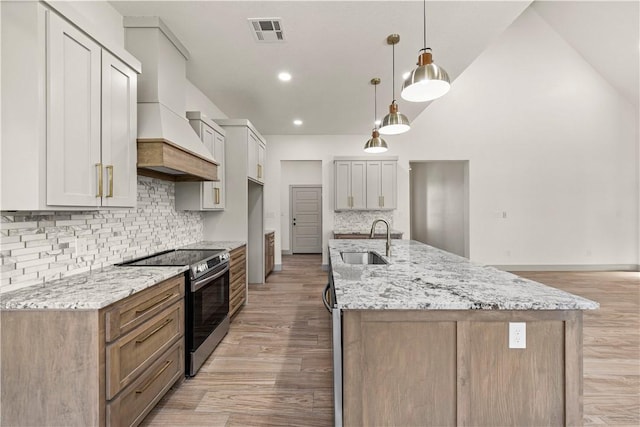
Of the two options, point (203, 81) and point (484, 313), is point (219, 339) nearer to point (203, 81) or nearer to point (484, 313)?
point (484, 313)

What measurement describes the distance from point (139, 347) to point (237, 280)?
6.59ft

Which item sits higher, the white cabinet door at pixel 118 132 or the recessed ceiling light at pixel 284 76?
the recessed ceiling light at pixel 284 76

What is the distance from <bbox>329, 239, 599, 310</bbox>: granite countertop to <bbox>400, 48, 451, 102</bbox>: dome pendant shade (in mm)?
1169

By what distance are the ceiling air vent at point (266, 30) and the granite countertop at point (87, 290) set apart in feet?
7.23

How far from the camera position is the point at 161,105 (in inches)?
99.3

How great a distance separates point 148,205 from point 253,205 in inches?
91.8

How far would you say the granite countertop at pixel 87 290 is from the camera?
138 cm

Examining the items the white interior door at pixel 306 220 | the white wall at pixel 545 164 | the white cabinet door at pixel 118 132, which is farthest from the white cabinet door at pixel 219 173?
the white interior door at pixel 306 220

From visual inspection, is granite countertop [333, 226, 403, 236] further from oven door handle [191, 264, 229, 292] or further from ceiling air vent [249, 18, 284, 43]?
ceiling air vent [249, 18, 284, 43]

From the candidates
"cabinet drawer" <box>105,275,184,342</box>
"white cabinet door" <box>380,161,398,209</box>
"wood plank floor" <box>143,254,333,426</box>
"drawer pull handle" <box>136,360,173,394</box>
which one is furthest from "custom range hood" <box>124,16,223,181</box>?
"white cabinet door" <box>380,161,398,209</box>

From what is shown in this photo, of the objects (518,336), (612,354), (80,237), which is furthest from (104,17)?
(612,354)

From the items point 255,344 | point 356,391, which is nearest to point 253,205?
point 255,344

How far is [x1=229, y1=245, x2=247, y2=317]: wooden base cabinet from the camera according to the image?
3468 mm

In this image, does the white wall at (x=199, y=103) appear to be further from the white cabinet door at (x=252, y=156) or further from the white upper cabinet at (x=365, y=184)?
the white upper cabinet at (x=365, y=184)
